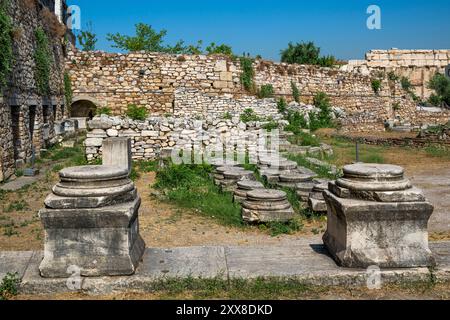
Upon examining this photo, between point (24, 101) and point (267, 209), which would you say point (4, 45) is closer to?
point (24, 101)

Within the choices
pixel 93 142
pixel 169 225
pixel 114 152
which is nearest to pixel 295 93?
pixel 93 142

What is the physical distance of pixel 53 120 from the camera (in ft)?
57.2

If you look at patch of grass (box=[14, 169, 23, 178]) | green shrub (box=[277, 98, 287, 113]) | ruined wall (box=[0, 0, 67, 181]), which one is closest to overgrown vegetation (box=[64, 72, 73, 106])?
ruined wall (box=[0, 0, 67, 181])

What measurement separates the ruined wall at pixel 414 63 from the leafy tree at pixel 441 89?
3.16m

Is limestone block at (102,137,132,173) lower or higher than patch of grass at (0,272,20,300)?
higher

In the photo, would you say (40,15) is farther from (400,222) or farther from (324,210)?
(400,222)

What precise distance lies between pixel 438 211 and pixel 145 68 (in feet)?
55.2

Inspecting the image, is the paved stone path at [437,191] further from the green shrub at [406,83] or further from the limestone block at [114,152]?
the green shrub at [406,83]

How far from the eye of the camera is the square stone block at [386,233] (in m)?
3.96

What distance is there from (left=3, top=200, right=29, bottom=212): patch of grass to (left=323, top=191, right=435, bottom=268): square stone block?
21.8 ft

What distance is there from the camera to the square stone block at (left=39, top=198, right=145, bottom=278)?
12.7ft

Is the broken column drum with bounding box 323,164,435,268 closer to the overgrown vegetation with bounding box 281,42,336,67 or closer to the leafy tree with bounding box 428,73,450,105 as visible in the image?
the overgrown vegetation with bounding box 281,42,336,67

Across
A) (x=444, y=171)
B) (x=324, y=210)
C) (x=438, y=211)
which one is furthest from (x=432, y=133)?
(x=324, y=210)

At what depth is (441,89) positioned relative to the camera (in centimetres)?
4297
